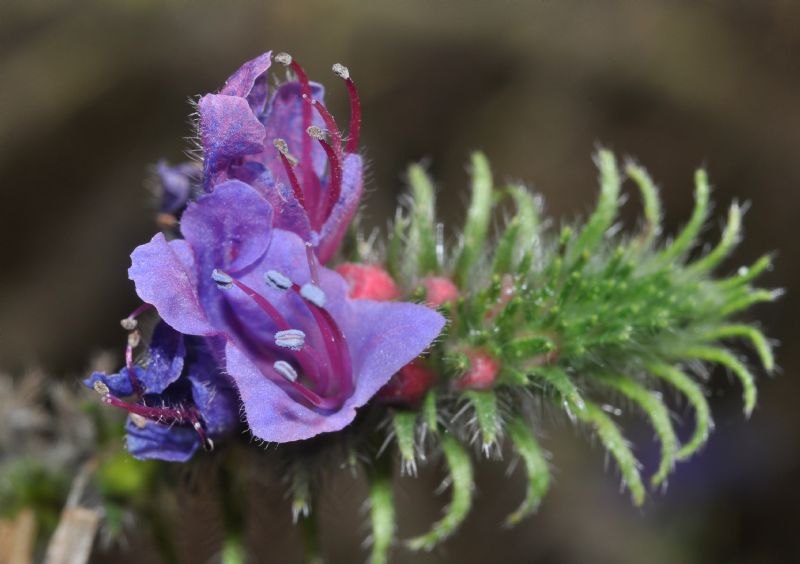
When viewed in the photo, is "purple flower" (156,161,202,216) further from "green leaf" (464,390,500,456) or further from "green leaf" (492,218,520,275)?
"green leaf" (464,390,500,456)

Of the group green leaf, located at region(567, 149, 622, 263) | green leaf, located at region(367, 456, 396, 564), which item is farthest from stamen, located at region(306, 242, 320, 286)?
green leaf, located at region(567, 149, 622, 263)

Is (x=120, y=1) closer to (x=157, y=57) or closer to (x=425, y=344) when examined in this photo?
(x=157, y=57)

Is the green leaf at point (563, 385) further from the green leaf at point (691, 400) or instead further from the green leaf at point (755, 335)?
the green leaf at point (755, 335)

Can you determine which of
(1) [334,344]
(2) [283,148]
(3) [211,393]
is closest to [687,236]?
(1) [334,344]

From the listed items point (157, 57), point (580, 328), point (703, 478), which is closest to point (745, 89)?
point (703, 478)

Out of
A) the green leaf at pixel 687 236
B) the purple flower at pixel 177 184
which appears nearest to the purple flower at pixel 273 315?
the purple flower at pixel 177 184

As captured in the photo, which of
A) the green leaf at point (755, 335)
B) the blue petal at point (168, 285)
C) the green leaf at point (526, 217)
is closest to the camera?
the blue petal at point (168, 285)
